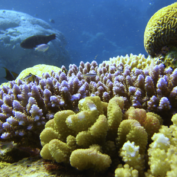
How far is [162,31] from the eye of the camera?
126 inches

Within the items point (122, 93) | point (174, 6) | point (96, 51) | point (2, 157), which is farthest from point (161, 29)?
point (96, 51)

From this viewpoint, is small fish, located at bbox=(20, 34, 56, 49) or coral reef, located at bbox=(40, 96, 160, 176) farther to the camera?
small fish, located at bbox=(20, 34, 56, 49)

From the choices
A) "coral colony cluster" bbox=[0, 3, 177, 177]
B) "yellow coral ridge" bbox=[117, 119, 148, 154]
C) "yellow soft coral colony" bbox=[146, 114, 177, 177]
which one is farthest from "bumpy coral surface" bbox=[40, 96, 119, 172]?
"yellow soft coral colony" bbox=[146, 114, 177, 177]

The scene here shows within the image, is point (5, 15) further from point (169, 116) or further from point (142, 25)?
point (142, 25)

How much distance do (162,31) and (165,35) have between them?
0.43 ft

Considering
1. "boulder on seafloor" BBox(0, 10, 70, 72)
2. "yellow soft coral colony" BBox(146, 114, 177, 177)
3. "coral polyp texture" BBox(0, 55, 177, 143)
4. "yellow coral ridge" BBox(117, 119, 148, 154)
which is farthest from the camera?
"boulder on seafloor" BBox(0, 10, 70, 72)

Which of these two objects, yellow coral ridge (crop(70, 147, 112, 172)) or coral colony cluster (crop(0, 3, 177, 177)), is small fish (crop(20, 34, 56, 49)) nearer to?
coral colony cluster (crop(0, 3, 177, 177))

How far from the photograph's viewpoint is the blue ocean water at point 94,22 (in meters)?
58.1

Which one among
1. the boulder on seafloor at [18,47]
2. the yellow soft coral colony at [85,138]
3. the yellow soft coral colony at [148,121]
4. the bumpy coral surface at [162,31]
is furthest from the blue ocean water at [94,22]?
the yellow soft coral colony at [85,138]

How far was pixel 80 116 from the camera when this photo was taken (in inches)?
51.1

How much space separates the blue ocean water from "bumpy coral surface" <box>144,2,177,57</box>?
50.8m

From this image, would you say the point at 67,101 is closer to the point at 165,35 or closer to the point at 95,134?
the point at 95,134

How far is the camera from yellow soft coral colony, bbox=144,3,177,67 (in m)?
3.11

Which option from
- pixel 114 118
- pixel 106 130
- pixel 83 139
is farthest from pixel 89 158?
pixel 114 118
